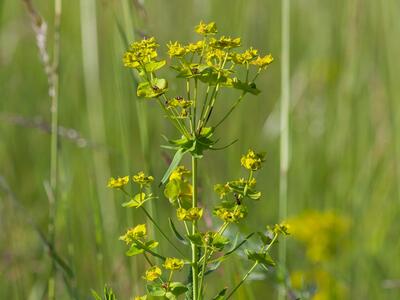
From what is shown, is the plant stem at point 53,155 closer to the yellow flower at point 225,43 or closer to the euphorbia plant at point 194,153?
the euphorbia plant at point 194,153

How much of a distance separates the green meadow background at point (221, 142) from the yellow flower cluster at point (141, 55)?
0.54 metres

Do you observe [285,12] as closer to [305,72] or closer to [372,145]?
[372,145]

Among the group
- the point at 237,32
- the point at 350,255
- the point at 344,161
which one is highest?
the point at 237,32

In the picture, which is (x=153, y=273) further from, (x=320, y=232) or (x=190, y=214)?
(x=320, y=232)

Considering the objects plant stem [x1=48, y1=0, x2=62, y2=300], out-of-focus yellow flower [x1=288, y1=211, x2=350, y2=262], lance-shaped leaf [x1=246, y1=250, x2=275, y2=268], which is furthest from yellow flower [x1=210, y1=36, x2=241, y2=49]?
out-of-focus yellow flower [x1=288, y1=211, x2=350, y2=262]

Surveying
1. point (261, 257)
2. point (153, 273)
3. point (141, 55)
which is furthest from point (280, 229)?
point (141, 55)

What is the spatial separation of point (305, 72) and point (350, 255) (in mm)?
1189

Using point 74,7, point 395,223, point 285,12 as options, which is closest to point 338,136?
point 395,223

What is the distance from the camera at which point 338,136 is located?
112 inches

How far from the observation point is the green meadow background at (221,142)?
2.04 meters

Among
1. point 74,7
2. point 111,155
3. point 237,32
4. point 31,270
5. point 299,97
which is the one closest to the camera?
point 237,32

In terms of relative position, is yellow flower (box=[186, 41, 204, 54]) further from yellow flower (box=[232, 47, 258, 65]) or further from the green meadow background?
the green meadow background

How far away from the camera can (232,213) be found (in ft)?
3.07

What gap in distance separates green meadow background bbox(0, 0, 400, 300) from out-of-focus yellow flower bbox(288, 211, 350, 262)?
0.05m
